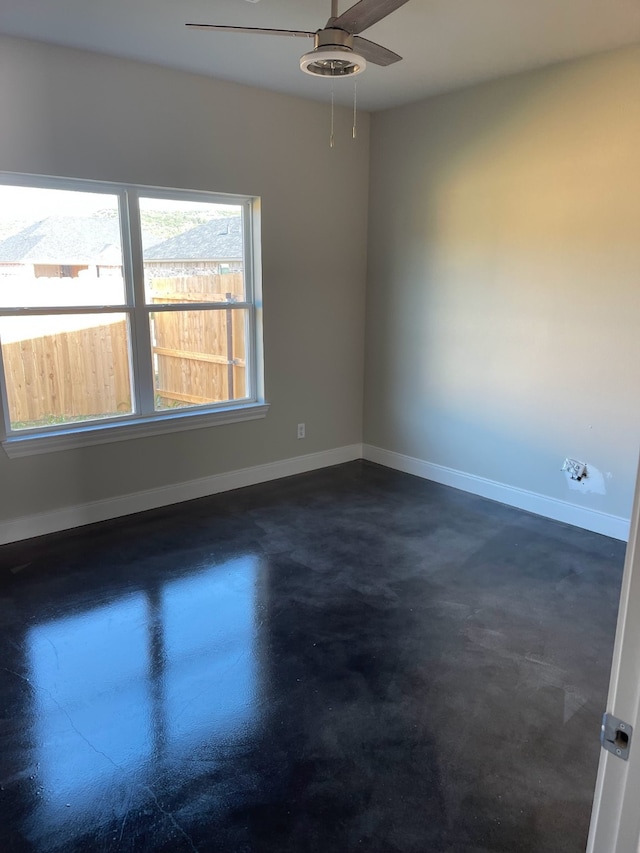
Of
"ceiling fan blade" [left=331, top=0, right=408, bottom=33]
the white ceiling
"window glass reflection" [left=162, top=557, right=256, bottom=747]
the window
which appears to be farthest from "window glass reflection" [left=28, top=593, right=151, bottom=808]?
the white ceiling

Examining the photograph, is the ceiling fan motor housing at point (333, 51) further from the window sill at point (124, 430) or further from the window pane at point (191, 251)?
the window sill at point (124, 430)

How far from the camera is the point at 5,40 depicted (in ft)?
10.1

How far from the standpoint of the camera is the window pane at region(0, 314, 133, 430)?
136 inches

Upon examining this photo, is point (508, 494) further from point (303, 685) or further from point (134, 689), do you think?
point (134, 689)

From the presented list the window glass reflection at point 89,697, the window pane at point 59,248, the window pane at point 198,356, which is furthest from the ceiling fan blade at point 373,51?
the window glass reflection at point 89,697

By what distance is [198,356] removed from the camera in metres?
4.20

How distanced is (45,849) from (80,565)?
1763mm

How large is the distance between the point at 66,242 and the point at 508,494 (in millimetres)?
3329

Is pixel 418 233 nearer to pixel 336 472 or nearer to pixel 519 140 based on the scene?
pixel 519 140

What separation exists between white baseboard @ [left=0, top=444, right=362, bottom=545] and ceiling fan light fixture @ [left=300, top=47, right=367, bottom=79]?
2761mm

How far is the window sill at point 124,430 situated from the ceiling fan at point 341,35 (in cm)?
233

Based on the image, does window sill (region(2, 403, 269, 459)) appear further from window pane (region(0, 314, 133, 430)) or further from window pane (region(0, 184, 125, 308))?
window pane (region(0, 184, 125, 308))

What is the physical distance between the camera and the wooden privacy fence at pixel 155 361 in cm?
352

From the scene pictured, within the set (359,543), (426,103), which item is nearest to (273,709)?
(359,543)
